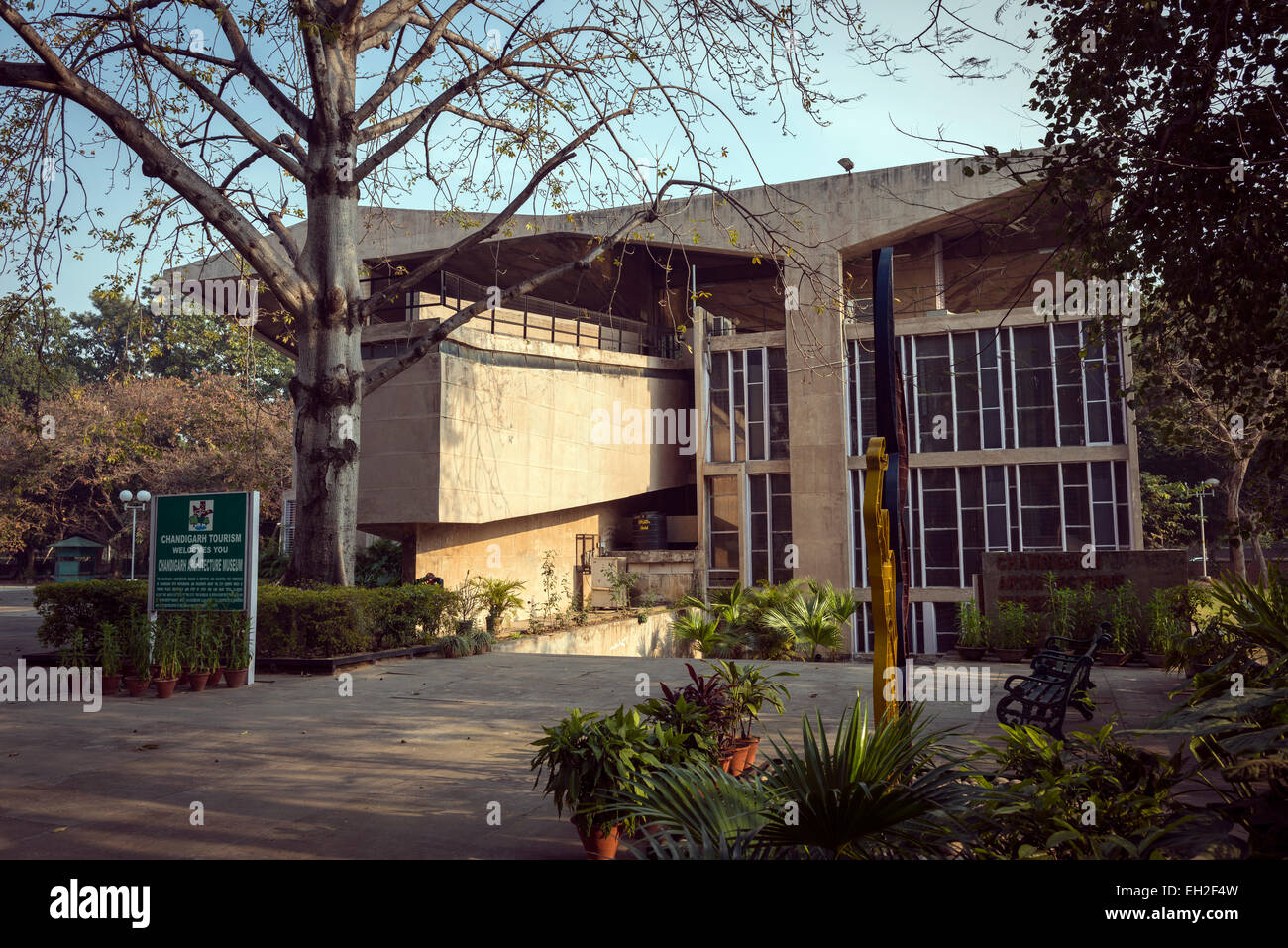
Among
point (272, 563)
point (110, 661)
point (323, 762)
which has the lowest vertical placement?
point (323, 762)

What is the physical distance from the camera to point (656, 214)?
13102mm

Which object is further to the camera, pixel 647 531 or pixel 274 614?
pixel 647 531

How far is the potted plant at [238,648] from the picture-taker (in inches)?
410

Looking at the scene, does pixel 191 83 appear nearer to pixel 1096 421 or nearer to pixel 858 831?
pixel 858 831

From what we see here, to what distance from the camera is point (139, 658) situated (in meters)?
9.66

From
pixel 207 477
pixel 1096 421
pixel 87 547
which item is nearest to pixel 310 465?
pixel 1096 421

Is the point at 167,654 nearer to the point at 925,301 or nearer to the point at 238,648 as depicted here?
the point at 238,648

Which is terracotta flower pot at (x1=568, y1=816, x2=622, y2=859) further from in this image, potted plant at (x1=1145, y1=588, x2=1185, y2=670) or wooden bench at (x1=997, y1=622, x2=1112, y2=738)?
potted plant at (x1=1145, y1=588, x2=1185, y2=670)

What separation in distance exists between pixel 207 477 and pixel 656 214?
32992mm

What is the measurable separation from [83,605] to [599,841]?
10522mm

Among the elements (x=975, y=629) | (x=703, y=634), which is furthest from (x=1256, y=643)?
(x=703, y=634)

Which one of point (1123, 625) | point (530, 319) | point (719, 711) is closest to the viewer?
point (719, 711)

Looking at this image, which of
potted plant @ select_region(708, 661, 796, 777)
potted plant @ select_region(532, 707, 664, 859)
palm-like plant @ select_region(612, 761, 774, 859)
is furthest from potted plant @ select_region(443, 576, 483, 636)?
palm-like plant @ select_region(612, 761, 774, 859)

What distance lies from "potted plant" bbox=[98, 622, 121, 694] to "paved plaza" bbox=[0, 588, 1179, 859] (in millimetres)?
550
